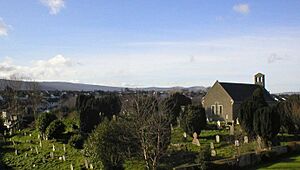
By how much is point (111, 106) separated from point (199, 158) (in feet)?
97.8

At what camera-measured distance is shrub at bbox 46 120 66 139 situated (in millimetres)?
39406

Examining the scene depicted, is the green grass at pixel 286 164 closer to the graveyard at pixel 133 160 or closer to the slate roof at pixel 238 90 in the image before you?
the graveyard at pixel 133 160

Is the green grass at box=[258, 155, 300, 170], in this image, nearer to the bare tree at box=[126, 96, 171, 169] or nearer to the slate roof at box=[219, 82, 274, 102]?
the bare tree at box=[126, 96, 171, 169]

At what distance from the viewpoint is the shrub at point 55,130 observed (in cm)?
3941

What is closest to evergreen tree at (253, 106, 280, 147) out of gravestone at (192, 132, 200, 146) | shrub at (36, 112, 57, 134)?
gravestone at (192, 132, 200, 146)

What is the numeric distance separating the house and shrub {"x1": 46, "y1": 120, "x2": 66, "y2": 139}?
85.9ft

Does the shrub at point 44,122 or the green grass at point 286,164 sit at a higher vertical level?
the shrub at point 44,122

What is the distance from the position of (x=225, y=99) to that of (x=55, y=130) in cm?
2782

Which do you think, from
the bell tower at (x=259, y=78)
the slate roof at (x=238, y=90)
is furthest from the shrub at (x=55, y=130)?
the bell tower at (x=259, y=78)

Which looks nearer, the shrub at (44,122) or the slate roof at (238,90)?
the shrub at (44,122)

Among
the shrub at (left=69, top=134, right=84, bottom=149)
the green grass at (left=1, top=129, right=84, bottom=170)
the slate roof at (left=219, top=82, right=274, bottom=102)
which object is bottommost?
the green grass at (left=1, top=129, right=84, bottom=170)

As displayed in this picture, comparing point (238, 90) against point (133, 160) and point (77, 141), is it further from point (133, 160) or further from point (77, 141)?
point (133, 160)

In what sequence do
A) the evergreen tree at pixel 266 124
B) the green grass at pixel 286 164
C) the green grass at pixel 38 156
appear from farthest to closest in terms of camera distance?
the evergreen tree at pixel 266 124 → the green grass at pixel 38 156 → the green grass at pixel 286 164

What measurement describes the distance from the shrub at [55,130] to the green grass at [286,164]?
19.7m
